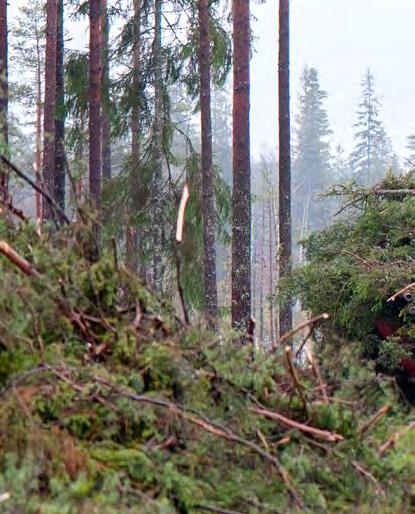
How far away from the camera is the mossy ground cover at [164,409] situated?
4414mm

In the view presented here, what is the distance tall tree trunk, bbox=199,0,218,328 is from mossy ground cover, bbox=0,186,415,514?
32.8 ft

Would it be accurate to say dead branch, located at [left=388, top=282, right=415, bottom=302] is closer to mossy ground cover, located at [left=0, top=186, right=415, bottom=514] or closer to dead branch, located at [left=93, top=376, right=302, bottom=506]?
mossy ground cover, located at [left=0, top=186, right=415, bottom=514]

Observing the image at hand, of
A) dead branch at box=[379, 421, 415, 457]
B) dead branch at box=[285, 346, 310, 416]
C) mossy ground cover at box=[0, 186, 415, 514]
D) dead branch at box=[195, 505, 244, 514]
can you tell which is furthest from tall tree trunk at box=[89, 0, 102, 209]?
dead branch at box=[195, 505, 244, 514]

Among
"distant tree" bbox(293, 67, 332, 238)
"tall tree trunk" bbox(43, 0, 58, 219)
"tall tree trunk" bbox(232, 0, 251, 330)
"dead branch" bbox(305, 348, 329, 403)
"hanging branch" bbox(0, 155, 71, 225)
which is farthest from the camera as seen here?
"distant tree" bbox(293, 67, 332, 238)

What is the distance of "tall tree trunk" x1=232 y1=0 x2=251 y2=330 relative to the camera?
46.8 feet

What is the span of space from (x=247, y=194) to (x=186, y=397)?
966 centimetres

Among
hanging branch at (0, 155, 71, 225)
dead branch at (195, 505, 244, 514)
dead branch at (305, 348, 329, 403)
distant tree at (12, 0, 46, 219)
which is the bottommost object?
dead branch at (195, 505, 244, 514)

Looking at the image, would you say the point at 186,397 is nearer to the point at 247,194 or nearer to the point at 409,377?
the point at 409,377

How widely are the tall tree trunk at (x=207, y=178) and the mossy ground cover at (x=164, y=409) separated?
9988mm

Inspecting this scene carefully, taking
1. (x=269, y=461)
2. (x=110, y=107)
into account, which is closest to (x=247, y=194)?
(x=110, y=107)

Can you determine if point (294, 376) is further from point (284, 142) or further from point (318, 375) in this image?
point (284, 142)

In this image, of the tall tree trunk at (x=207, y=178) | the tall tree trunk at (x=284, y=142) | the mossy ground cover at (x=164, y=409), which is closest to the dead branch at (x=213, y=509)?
the mossy ground cover at (x=164, y=409)

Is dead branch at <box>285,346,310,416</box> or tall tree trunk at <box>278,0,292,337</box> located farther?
tall tree trunk at <box>278,0,292,337</box>

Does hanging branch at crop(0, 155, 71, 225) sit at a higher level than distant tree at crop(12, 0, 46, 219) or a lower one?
lower
